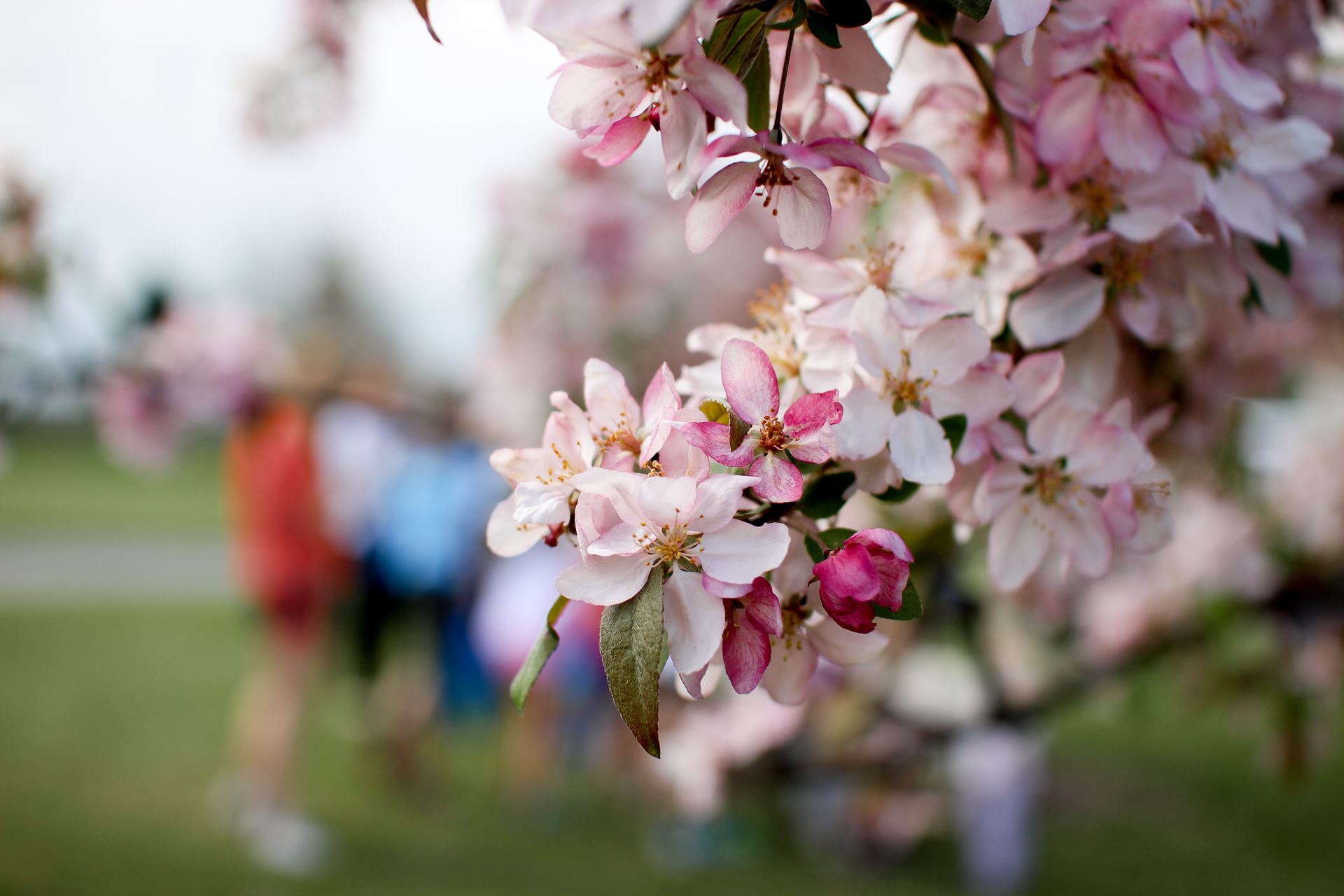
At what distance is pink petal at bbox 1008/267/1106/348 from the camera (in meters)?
0.72

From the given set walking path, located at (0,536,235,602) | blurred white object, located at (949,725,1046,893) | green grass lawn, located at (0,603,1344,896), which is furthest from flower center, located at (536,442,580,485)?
walking path, located at (0,536,235,602)

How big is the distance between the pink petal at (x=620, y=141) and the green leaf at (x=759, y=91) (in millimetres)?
68

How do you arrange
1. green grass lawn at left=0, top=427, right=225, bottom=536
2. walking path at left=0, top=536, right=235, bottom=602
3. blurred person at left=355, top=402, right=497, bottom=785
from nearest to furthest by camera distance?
blurred person at left=355, top=402, right=497, bottom=785 < walking path at left=0, top=536, right=235, bottom=602 < green grass lawn at left=0, top=427, right=225, bottom=536

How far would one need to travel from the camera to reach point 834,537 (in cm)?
61

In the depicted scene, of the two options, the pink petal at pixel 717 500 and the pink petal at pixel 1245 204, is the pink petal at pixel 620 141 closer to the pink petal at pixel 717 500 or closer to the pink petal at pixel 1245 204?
the pink petal at pixel 717 500

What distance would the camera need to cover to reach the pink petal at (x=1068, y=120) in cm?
72

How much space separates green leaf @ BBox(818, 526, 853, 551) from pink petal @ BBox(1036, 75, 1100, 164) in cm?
32

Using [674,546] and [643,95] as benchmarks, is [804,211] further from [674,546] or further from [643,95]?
[674,546]

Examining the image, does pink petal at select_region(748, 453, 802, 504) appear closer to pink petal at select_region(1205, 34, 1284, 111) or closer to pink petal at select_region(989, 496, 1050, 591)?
pink petal at select_region(989, 496, 1050, 591)

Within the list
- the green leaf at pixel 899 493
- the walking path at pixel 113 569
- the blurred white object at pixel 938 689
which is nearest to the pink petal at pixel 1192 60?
the green leaf at pixel 899 493

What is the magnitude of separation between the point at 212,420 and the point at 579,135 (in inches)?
106

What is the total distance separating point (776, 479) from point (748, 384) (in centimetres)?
6

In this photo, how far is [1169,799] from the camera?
16.3 ft

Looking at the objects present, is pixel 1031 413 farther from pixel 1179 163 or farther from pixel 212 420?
pixel 212 420
